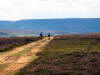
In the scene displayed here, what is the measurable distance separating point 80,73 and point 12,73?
6085mm

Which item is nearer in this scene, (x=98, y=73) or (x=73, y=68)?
(x=98, y=73)

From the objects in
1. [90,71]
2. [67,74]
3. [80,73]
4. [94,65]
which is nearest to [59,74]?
[67,74]

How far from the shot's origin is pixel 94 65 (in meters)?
21.7

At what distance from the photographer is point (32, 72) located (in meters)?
18.1

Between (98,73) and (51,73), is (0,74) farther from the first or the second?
(98,73)

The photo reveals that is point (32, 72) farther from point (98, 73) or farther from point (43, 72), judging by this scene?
point (98, 73)

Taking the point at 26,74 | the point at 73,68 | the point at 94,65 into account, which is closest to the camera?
the point at 26,74

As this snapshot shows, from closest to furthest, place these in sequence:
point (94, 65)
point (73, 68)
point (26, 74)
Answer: point (26, 74)
point (73, 68)
point (94, 65)

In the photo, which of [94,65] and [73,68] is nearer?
[73,68]

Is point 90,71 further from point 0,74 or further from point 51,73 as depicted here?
point 0,74

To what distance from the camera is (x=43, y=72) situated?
18219 millimetres

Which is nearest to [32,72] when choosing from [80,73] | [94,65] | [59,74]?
[59,74]

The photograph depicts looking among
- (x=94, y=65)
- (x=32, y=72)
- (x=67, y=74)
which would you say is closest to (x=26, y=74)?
(x=32, y=72)

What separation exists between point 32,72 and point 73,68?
4.24 m
